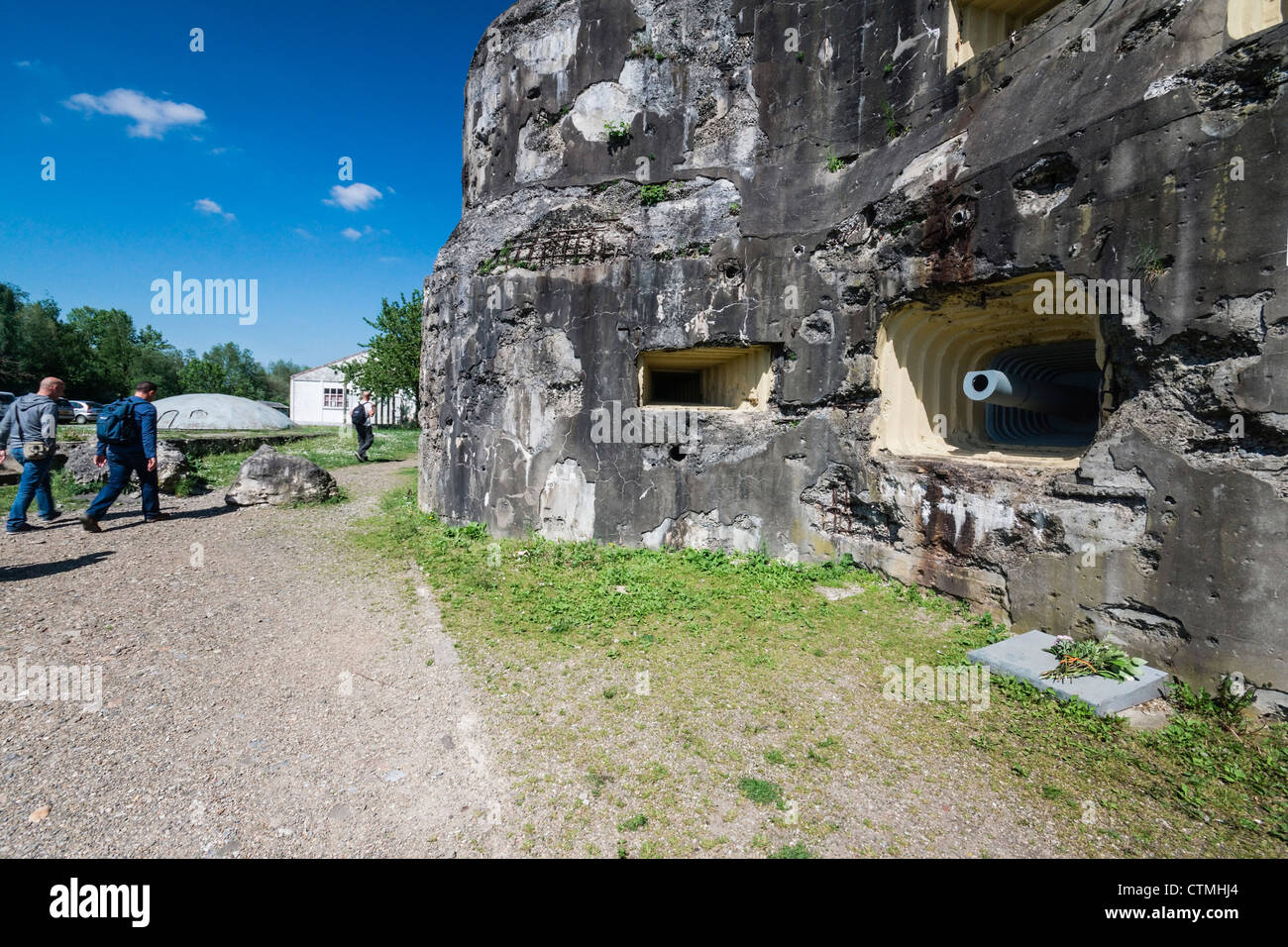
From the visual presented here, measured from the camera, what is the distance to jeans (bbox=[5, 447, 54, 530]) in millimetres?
7250

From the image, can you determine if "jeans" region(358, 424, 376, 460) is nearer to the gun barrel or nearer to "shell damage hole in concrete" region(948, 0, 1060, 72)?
the gun barrel

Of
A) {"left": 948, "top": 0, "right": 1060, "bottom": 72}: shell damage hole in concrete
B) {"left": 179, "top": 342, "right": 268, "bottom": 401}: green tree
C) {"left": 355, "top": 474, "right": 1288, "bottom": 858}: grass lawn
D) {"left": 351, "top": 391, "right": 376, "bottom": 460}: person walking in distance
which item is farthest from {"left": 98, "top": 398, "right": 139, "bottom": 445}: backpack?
{"left": 179, "top": 342, "right": 268, "bottom": 401}: green tree

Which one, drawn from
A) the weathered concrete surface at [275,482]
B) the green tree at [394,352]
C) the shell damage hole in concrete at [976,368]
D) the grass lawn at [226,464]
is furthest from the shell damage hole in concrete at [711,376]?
the green tree at [394,352]

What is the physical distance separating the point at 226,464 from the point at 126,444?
8.14 m

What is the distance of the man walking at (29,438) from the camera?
23.9ft

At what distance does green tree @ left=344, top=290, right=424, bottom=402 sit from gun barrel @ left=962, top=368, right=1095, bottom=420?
30767 millimetres

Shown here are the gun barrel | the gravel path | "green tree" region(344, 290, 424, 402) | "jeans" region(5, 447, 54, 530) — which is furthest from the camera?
"green tree" region(344, 290, 424, 402)

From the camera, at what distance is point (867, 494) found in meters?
6.16

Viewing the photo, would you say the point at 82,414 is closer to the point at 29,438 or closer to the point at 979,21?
the point at 29,438

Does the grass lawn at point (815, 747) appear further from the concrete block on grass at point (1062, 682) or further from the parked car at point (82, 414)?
the parked car at point (82, 414)

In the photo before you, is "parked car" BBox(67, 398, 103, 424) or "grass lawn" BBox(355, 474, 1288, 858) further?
"parked car" BBox(67, 398, 103, 424)

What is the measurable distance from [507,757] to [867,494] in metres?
4.57

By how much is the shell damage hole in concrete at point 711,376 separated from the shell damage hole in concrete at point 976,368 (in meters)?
1.49
